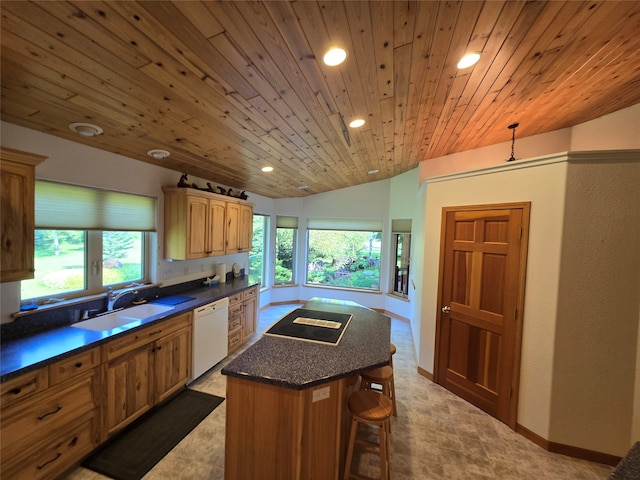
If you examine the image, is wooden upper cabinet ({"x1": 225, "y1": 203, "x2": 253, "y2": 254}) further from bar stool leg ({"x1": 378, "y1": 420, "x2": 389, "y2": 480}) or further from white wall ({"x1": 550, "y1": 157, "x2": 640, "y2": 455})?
white wall ({"x1": 550, "y1": 157, "x2": 640, "y2": 455})

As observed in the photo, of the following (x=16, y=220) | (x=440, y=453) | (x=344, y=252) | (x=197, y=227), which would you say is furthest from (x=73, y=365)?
(x=344, y=252)

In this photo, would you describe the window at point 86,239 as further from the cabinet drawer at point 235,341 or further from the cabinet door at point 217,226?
the cabinet drawer at point 235,341

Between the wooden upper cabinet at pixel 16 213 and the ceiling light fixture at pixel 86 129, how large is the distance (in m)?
0.40

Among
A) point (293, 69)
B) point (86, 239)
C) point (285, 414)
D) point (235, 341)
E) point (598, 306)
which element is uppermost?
point (293, 69)

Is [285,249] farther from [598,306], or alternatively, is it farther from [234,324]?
[598,306]

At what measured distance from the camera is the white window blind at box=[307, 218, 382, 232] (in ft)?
18.8

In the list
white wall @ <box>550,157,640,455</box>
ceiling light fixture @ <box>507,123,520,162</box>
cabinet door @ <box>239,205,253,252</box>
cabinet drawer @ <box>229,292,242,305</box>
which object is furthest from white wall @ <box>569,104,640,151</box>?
cabinet drawer @ <box>229,292,242,305</box>

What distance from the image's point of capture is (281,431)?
1.54 m

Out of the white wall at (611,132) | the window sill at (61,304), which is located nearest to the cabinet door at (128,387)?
the window sill at (61,304)

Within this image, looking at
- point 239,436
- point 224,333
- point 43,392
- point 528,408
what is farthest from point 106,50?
point 528,408

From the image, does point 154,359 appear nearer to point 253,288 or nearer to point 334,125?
point 253,288

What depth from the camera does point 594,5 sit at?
4.38 ft

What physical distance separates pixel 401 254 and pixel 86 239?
4922mm

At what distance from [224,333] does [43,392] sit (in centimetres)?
186
